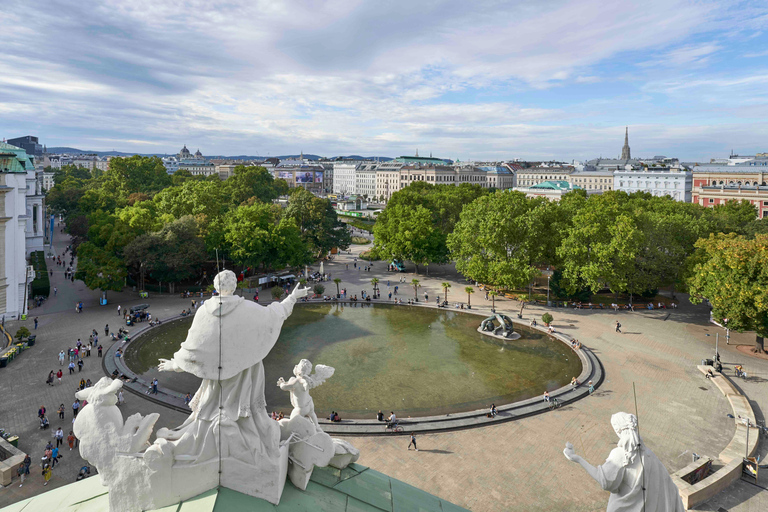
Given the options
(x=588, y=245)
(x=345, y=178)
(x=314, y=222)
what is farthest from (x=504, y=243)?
(x=345, y=178)

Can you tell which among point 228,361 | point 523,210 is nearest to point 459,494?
point 228,361

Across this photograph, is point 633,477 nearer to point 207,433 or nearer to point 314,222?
point 207,433

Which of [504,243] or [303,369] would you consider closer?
[303,369]

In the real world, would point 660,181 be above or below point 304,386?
above

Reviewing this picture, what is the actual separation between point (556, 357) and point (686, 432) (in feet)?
31.4

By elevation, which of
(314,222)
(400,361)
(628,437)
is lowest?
(400,361)

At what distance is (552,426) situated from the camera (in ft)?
68.2

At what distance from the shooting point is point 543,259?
139 ft

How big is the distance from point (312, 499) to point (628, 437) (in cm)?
370

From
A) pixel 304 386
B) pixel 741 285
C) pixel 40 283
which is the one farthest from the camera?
pixel 40 283

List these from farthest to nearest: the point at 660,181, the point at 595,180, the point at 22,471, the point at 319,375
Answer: the point at 595,180 → the point at 660,181 → the point at 22,471 → the point at 319,375

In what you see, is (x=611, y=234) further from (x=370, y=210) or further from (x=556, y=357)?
(x=370, y=210)

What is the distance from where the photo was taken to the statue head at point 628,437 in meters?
5.48

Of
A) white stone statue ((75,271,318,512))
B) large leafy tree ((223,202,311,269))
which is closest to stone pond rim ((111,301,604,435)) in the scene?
white stone statue ((75,271,318,512))
